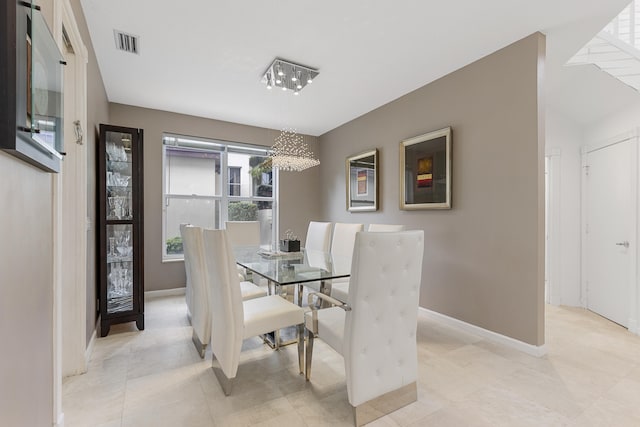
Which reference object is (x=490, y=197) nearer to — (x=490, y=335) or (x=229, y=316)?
(x=490, y=335)

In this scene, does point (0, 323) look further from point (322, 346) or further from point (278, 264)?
point (322, 346)

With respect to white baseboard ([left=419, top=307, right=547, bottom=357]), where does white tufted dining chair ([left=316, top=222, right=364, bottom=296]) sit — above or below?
above

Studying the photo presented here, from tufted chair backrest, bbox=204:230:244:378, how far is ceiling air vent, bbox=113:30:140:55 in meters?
2.02

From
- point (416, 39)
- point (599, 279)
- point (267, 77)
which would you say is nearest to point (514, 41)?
point (416, 39)

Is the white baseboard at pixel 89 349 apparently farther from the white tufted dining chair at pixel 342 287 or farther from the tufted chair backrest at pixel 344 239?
the tufted chair backrest at pixel 344 239

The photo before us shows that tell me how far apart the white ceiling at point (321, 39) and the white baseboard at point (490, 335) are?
2.67 meters

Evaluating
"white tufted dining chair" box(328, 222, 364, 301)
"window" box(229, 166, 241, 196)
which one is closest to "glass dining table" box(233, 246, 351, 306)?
"white tufted dining chair" box(328, 222, 364, 301)

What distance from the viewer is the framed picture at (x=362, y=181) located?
13.8ft

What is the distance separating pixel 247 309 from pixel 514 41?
322 centimetres

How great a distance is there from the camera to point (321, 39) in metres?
2.57

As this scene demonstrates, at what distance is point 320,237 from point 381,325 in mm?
2199

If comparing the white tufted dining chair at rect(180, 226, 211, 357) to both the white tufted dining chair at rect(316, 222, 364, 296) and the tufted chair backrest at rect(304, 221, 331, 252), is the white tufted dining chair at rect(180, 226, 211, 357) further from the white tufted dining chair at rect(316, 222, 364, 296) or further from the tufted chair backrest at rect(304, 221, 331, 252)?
the tufted chair backrest at rect(304, 221, 331, 252)

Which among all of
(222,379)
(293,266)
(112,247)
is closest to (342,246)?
(293,266)

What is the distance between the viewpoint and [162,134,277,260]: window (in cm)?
449
